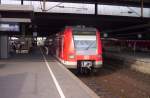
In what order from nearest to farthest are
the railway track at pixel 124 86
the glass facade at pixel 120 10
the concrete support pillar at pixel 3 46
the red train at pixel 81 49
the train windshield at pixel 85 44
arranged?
the railway track at pixel 124 86, the red train at pixel 81 49, the train windshield at pixel 85 44, the concrete support pillar at pixel 3 46, the glass facade at pixel 120 10

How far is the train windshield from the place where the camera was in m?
25.8

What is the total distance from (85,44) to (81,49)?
1.42 feet

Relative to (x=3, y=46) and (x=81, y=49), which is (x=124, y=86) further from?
(x=3, y=46)

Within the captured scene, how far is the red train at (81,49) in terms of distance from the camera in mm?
25484

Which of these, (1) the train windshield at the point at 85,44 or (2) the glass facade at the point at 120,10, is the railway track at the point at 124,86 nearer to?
(1) the train windshield at the point at 85,44

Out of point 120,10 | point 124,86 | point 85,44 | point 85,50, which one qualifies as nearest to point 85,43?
point 85,44

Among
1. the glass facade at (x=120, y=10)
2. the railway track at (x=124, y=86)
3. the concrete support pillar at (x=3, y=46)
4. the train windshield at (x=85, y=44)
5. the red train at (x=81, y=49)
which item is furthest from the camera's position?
the glass facade at (x=120, y=10)

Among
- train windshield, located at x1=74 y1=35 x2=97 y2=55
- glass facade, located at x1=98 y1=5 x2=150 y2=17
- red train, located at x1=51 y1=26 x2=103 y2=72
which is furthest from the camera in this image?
glass facade, located at x1=98 y1=5 x2=150 y2=17

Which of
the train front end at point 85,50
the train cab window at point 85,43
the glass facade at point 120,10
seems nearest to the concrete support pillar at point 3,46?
the train front end at point 85,50

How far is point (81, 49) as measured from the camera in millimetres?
25734

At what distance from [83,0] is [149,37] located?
10.9m

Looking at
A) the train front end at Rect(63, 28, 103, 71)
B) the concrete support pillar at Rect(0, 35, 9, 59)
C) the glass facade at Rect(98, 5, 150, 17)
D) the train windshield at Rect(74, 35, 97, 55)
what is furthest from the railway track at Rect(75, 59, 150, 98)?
the glass facade at Rect(98, 5, 150, 17)

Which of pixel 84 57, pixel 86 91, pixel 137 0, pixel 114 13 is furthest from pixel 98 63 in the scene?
pixel 114 13

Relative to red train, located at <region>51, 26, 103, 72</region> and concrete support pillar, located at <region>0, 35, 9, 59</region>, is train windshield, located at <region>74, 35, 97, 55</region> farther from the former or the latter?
concrete support pillar, located at <region>0, 35, 9, 59</region>
